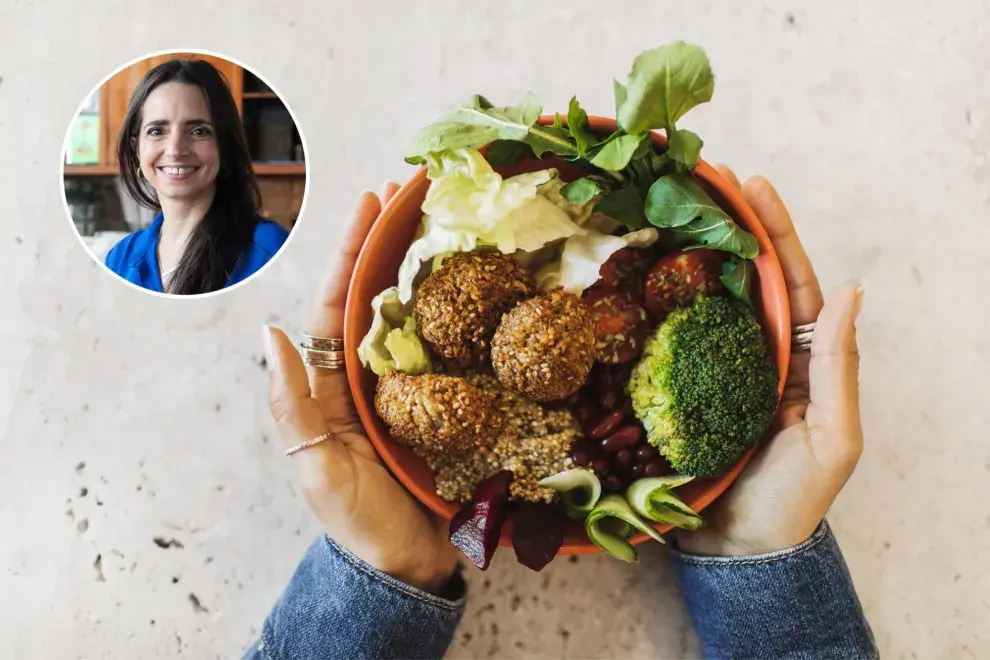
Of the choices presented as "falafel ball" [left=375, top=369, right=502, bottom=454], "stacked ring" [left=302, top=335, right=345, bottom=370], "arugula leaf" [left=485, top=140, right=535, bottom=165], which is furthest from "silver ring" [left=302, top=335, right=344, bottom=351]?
"arugula leaf" [left=485, top=140, right=535, bottom=165]

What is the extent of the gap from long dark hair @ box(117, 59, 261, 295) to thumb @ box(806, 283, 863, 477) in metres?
0.96

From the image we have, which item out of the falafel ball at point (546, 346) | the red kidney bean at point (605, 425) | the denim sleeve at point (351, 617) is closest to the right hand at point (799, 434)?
the red kidney bean at point (605, 425)

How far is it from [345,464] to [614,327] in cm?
44

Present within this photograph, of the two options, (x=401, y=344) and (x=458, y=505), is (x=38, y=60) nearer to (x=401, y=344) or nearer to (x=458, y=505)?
(x=401, y=344)

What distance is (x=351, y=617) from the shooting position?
3.82ft

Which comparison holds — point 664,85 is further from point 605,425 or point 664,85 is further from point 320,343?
point 320,343

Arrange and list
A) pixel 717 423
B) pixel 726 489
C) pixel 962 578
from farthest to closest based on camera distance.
Answer: pixel 962 578
pixel 726 489
pixel 717 423

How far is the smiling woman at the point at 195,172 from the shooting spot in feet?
4.33

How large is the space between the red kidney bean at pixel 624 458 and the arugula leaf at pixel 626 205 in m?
0.34

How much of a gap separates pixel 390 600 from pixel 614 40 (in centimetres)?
105

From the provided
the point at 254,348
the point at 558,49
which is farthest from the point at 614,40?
the point at 254,348

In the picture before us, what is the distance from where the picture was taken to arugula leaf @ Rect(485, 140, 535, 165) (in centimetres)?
113

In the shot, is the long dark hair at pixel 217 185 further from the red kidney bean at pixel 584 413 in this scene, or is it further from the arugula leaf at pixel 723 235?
the arugula leaf at pixel 723 235

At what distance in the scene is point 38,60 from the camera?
1444mm
